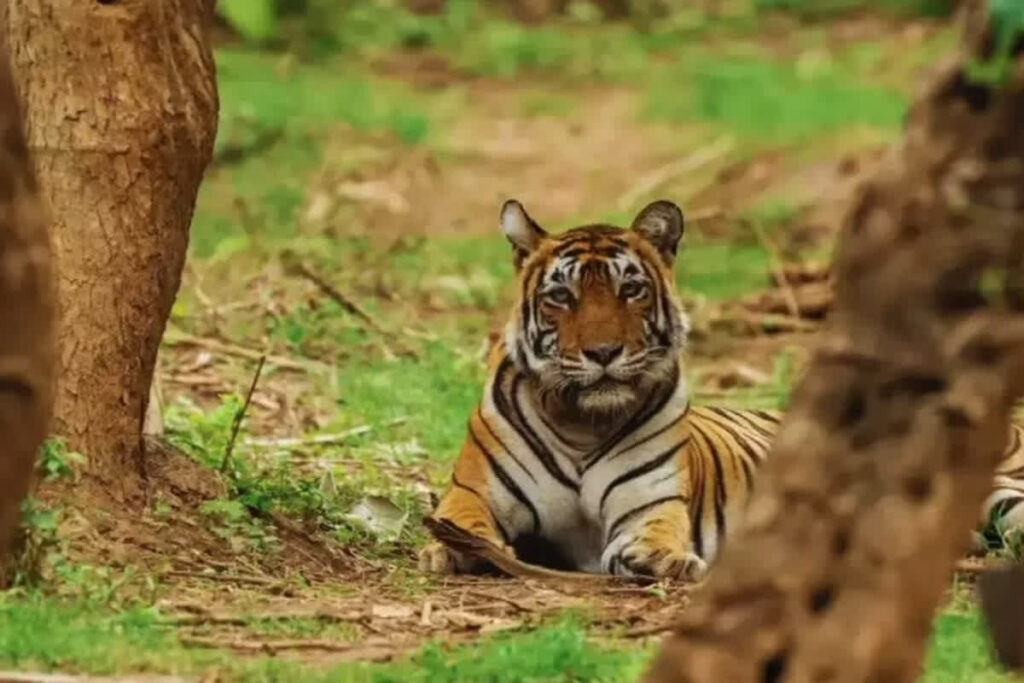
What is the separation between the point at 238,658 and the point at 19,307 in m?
1.57

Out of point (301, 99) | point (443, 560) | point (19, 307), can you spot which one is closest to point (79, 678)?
point (19, 307)

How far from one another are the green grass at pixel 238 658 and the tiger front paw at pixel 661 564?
117cm

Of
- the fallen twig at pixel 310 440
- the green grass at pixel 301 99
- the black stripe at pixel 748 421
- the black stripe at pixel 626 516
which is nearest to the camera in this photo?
the black stripe at pixel 626 516

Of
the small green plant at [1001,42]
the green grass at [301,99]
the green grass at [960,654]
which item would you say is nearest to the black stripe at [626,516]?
the green grass at [960,654]

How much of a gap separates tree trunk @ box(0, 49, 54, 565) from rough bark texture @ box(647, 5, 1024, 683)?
1108mm

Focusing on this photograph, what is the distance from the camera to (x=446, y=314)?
1170cm

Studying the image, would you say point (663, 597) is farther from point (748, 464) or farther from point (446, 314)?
point (446, 314)

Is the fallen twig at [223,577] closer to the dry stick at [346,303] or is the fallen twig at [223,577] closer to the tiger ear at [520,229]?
the tiger ear at [520,229]

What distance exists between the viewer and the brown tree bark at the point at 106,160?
252 inches

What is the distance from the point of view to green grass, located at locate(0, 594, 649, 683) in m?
5.34

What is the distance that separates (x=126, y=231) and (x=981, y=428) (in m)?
2.82

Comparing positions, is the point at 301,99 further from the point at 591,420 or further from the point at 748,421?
the point at 591,420

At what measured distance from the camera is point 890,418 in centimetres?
426

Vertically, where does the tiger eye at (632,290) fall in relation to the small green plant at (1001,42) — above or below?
below
